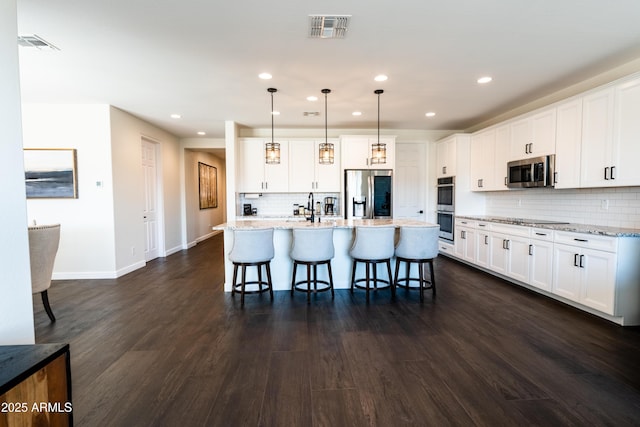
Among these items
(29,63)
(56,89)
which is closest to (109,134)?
(56,89)

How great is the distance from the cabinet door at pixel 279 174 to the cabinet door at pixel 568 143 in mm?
4458

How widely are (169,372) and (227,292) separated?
6.16 ft

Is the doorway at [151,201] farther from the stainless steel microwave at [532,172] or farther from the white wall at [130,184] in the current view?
the stainless steel microwave at [532,172]

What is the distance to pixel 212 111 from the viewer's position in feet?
16.8

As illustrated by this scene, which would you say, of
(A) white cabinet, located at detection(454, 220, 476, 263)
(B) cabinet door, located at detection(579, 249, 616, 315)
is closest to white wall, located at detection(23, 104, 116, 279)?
(A) white cabinet, located at detection(454, 220, 476, 263)

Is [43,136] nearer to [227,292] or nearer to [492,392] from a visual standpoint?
[227,292]

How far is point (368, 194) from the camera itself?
5891mm

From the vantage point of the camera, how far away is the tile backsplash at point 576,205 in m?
3.41

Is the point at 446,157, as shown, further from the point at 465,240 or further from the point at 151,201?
the point at 151,201

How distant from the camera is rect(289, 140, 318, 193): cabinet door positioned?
245 inches

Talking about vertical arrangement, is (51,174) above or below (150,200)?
above

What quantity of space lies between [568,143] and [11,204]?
5.30m

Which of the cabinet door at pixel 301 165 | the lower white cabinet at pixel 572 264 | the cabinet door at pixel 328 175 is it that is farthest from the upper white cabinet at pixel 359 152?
the lower white cabinet at pixel 572 264

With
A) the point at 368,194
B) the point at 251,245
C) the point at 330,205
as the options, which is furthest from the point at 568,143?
the point at 251,245
